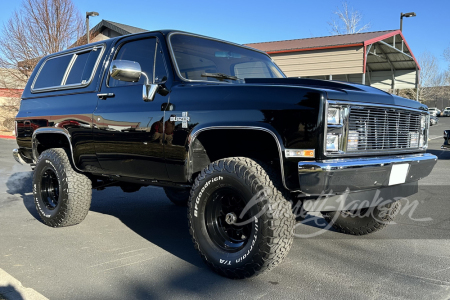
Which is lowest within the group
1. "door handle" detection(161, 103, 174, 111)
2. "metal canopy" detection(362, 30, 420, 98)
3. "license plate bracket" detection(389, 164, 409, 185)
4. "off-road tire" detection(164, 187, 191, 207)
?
"off-road tire" detection(164, 187, 191, 207)

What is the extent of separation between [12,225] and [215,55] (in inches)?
120

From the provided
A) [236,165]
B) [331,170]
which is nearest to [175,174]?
[236,165]

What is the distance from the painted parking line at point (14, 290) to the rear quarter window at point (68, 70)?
2.22 meters

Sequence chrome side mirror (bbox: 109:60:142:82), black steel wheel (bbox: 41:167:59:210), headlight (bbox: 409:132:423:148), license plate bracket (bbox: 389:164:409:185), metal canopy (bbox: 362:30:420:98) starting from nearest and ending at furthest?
license plate bracket (bbox: 389:164:409:185)
chrome side mirror (bbox: 109:60:142:82)
headlight (bbox: 409:132:423:148)
black steel wheel (bbox: 41:167:59:210)
metal canopy (bbox: 362:30:420:98)

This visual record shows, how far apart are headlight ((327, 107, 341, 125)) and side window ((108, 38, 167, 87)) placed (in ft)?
5.31

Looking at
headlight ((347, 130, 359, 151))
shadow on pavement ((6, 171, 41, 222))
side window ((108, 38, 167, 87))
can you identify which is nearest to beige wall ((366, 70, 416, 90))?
shadow on pavement ((6, 171, 41, 222))

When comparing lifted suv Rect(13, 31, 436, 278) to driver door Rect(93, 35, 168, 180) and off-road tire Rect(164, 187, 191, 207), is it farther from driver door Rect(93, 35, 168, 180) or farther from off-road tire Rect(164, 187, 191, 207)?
off-road tire Rect(164, 187, 191, 207)

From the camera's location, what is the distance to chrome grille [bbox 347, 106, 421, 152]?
313 cm

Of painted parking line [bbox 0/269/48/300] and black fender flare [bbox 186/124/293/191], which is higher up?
black fender flare [bbox 186/124/293/191]

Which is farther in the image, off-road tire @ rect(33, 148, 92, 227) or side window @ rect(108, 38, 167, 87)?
off-road tire @ rect(33, 148, 92, 227)

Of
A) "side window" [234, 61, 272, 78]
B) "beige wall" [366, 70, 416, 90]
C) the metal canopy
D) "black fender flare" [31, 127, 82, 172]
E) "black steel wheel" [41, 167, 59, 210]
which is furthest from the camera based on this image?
"beige wall" [366, 70, 416, 90]

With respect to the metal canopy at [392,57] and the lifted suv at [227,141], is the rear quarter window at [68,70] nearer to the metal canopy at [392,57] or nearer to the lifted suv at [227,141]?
the lifted suv at [227,141]

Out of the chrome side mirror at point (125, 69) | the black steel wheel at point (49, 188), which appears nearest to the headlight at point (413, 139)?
the chrome side mirror at point (125, 69)

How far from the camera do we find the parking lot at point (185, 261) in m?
3.07
